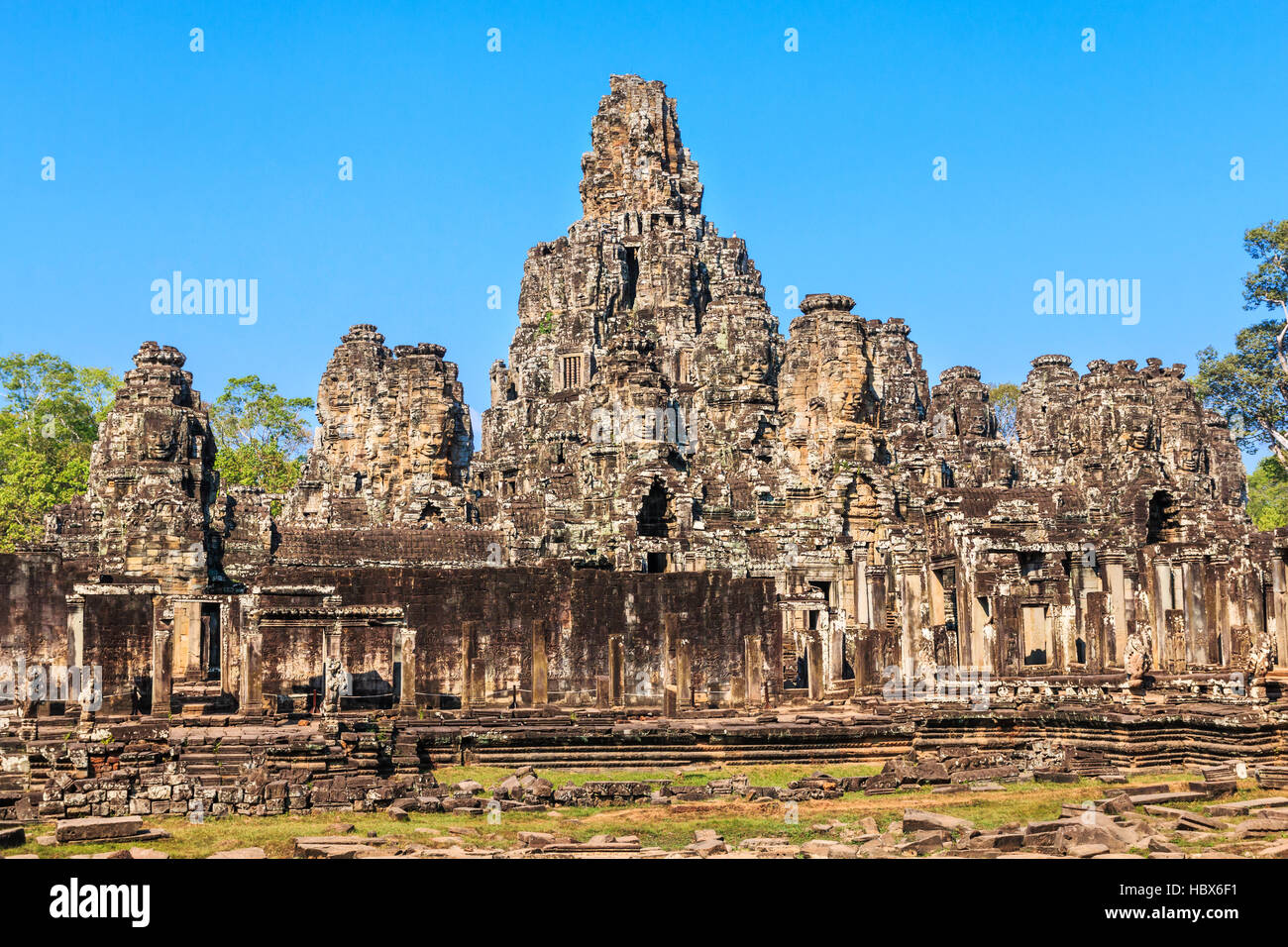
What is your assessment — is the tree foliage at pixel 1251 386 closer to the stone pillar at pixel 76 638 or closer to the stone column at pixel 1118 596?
the stone column at pixel 1118 596

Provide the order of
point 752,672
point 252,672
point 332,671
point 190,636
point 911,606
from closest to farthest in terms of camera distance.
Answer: point 332,671, point 252,672, point 752,672, point 190,636, point 911,606

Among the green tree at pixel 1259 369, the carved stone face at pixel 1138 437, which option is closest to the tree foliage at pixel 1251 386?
the green tree at pixel 1259 369

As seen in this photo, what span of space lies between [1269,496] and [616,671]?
63.0m

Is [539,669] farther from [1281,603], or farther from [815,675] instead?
[1281,603]

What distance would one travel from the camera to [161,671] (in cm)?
2377

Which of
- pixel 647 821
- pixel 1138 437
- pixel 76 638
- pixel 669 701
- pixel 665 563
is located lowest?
pixel 647 821

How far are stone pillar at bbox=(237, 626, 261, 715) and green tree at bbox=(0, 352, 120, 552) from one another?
3285 cm

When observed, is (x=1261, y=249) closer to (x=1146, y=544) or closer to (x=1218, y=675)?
(x=1146, y=544)

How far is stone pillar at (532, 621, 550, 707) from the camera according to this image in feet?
83.9

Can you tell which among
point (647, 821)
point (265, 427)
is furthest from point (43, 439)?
point (647, 821)

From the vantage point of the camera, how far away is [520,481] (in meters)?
45.3

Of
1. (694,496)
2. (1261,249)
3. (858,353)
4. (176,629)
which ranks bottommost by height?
(176,629)
